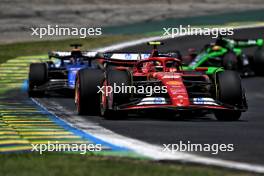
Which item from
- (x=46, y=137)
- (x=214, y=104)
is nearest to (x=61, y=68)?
(x=214, y=104)

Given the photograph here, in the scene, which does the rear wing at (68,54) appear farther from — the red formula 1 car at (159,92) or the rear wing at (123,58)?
the red formula 1 car at (159,92)

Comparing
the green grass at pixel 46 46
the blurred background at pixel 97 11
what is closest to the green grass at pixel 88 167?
the green grass at pixel 46 46

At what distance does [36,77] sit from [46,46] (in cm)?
989

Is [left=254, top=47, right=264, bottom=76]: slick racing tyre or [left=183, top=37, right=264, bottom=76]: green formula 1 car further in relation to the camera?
[left=254, top=47, right=264, bottom=76]: slick racing tyre

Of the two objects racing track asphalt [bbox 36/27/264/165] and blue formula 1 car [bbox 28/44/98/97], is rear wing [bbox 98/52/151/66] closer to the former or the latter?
racing track asphalt [bbox 36/27/264/165]

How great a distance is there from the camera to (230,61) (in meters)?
25.4

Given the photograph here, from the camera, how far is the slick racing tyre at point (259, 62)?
25.8m

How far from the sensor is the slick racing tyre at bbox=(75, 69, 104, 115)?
14555 mm
